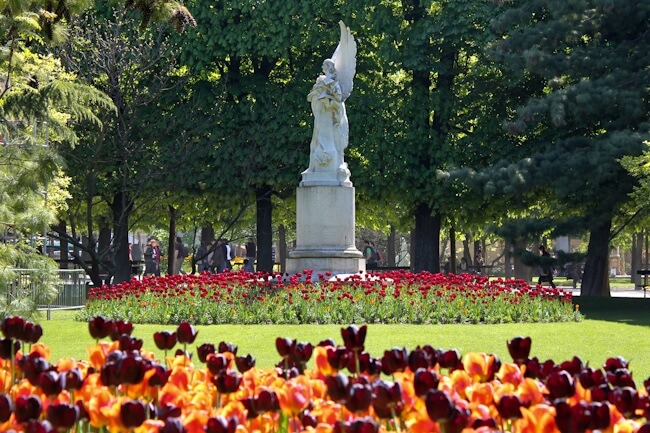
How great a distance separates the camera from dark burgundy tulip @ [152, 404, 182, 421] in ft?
12.6

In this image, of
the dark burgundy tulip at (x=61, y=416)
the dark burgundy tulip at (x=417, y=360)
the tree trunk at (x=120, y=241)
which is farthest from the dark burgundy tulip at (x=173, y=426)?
the tree trunk at (x=120, y=241)

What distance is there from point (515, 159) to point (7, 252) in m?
15.9

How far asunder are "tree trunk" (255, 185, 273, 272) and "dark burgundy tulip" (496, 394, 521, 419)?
2858cm

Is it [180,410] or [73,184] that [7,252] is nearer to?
[180,410]

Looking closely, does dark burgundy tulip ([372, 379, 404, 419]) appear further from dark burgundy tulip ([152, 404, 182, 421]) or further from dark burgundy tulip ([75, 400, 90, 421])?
dark burgundy tulip ([75, 400, 90, 421])

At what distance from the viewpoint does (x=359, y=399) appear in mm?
3914

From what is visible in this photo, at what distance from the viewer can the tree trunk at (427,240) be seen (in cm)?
3189

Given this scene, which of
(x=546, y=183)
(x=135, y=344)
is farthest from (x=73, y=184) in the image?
(x=135, y=344)

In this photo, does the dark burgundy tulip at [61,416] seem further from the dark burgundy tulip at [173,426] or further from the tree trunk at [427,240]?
the tree trunk at [427,240]

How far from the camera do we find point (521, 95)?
30.2 m

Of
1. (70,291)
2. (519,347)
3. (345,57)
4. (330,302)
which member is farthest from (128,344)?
(345,57)

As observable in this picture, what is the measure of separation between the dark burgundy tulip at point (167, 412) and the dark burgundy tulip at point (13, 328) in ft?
4.80

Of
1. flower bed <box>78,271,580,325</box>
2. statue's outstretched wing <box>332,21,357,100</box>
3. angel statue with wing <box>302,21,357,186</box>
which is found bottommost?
flower bed <box>78,271,580,325</box>

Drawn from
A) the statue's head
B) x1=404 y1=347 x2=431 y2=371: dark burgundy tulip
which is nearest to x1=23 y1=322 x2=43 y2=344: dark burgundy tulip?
x1=404 y1=347 x2=431 y2=371: dark burgundy tulip
